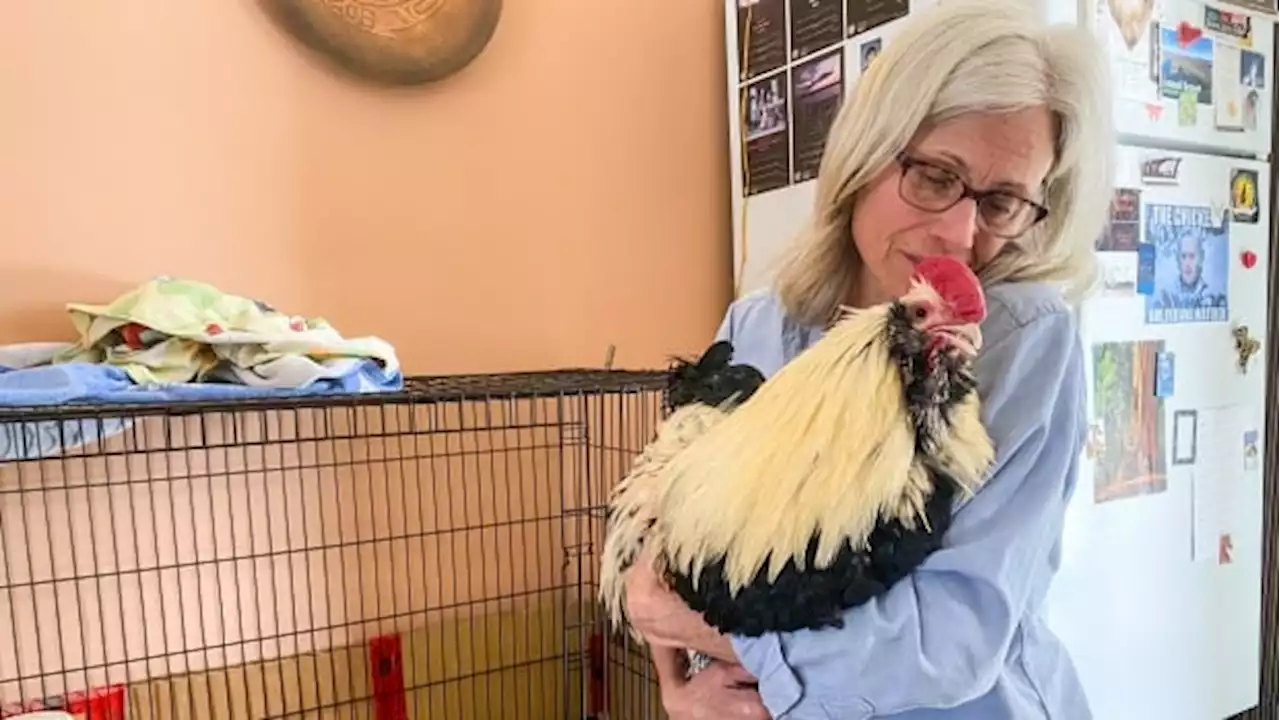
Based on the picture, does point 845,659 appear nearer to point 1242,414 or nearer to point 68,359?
point 68,359

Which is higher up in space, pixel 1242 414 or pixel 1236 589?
pixel 1242 414

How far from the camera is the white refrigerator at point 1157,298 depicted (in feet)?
4.66

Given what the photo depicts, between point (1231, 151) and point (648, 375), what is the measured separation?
1084mm

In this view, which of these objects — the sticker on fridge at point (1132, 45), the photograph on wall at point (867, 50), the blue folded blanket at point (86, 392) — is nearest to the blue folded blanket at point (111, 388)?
the blue folded blanket at point (86, 392)

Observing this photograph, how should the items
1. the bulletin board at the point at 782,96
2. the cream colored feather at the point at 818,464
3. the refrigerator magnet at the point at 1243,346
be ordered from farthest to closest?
the refrigerator magnet at the point at 1243,346 < the bulletin board at the point at 782,96 < the cream colored feather at the point at 818,464

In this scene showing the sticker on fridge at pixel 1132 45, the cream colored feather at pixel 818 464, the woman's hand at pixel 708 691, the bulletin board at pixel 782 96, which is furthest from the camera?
the bulletin board at pixel 782 96

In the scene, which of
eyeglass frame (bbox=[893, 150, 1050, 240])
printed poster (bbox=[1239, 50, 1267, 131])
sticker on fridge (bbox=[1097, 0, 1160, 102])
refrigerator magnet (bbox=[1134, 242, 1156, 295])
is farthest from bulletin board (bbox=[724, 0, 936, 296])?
eyeglass frame (bbox=[893, 150, 1050, 240])

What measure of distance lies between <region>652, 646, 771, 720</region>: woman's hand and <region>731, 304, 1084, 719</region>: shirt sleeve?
46 mm

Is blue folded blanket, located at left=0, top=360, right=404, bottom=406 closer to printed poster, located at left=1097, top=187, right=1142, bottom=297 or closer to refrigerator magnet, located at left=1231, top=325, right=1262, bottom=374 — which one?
printed poster, located at left=1097, top=187, right=1142, bottom=297

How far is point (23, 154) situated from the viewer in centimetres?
135

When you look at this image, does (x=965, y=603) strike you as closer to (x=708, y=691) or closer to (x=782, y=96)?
(x=708, y=691)

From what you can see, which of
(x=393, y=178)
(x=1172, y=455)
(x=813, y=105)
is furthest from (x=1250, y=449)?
(x=393, y=178)

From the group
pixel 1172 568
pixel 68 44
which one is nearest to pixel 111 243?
pixel 68 44

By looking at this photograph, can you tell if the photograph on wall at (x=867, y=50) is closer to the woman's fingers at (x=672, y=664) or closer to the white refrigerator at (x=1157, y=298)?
the white refrigerator at (x=1157, y=298)
